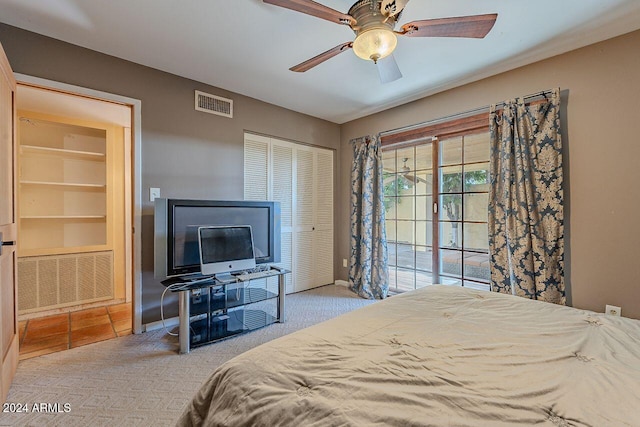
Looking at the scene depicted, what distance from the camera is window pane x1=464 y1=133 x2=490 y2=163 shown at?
9.34 feet

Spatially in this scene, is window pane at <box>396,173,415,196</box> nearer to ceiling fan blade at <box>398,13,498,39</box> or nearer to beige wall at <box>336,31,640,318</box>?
beige wall at <box>336,31,640,318</box>

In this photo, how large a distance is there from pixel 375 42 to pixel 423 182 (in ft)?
6.90

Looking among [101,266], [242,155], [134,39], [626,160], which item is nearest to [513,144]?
[626,160]

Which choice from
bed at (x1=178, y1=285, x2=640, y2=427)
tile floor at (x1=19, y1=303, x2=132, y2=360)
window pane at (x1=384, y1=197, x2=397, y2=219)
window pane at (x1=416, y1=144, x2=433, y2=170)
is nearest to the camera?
bed at (x1=178, y1=285, x2=640, y2=427)

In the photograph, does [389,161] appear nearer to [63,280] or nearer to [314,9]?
[314,9]

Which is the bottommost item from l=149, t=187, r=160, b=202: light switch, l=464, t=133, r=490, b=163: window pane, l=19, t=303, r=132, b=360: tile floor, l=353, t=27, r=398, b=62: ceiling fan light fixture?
l=19, t=303, r=132, b=360: tile floor

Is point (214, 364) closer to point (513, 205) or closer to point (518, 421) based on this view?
point (518, 421)

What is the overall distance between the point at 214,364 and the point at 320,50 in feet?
8.68

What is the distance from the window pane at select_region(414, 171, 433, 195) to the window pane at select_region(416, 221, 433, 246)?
0.38 meters

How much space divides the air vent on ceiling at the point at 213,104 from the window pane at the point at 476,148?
2.63 meters

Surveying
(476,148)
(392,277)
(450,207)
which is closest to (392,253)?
(392,277)

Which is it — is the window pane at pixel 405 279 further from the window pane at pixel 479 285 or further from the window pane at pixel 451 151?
the window pane at pixel 451 151

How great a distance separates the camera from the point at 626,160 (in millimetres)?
2045

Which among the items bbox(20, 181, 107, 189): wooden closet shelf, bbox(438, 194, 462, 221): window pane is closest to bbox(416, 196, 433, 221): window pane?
bbox(438, 194, 462, 221): window pane
